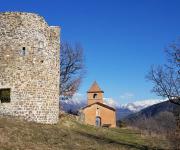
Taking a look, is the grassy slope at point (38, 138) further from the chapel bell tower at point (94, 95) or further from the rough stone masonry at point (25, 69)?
the chapel bell tower at point (94, 95)

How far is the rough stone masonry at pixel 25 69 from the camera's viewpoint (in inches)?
919

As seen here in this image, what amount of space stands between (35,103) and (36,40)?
4.22 metres

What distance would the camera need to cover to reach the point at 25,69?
23656mm

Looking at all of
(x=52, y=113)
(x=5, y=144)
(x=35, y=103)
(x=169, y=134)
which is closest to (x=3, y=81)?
(x=35, y=103)

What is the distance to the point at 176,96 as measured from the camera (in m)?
25.4

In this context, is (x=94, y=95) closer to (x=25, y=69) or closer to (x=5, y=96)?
(x=25, y=69)

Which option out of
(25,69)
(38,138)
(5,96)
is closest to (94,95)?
(25,69)

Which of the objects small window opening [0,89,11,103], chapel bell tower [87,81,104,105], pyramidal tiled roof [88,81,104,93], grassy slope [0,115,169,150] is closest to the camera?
grassy slope [0,115,169,150]

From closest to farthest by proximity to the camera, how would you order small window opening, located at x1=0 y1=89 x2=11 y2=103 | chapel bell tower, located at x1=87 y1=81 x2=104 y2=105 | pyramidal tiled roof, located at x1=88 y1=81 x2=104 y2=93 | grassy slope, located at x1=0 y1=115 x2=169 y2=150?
grassy slope, located at x1=0 y1=115 x2=169 y2=150 < small window opening, located at x1=0 y1=89 x2=11 y2=103 < chapel bell tower, located at x1=87 y1=81 x2=104 y2=105 < pyramidal tiled roof, located at x1=88 y1=81 x2=104 y2=93

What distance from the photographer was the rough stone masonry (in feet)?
76.6

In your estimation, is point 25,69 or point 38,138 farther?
point 25,69

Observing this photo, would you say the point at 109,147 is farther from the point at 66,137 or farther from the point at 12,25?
the point at 12,25

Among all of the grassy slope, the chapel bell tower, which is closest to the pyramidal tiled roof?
the chapel bell tower

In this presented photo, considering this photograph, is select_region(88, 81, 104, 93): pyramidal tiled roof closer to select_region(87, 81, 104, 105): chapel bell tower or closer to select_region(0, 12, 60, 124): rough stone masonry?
select_region(87, 81, 104, 105): chapel bell tower
